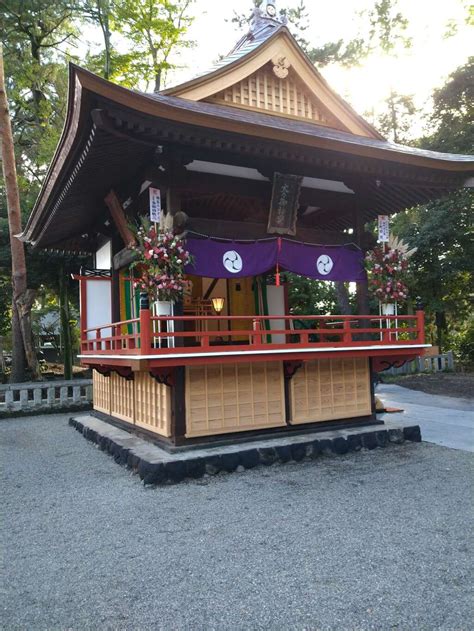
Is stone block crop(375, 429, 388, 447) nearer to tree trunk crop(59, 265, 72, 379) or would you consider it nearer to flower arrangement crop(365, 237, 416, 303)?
flower arrangement crop(365, 237, 416, 303)

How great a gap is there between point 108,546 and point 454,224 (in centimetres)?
1888

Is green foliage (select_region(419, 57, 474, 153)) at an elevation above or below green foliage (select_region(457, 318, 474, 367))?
above

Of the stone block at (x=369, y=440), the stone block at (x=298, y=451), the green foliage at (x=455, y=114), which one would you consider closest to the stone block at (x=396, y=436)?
the stone block at (x=369, y=440)

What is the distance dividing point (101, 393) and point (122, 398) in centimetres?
180

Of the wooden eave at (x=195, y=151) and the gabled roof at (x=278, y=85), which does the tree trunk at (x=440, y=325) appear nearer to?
the wooden eave at (x=195, y=151)

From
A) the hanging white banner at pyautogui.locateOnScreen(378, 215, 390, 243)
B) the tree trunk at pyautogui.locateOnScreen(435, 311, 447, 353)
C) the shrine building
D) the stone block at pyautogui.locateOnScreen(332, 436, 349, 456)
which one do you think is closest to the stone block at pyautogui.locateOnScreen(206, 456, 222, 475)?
the shrine building

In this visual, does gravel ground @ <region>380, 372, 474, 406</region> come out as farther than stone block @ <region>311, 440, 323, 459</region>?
Yes

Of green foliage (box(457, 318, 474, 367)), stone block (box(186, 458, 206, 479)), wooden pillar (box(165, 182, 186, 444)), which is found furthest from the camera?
green foliage (box(457, 318, 474, 367))

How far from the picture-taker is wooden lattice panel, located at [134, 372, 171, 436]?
7.29m

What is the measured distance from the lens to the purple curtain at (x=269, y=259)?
7246mm

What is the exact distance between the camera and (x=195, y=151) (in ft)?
24.1

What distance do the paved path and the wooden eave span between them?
468 cm

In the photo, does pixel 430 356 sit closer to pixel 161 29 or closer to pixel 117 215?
pixel 117 215

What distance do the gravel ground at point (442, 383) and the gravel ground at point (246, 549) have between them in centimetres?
859
